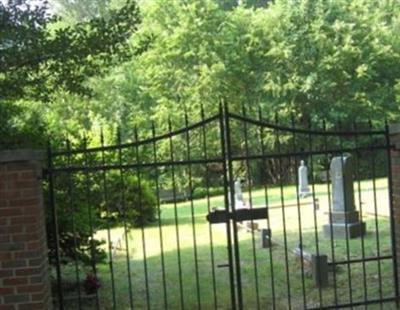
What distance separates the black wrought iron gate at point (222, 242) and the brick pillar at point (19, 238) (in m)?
0.44

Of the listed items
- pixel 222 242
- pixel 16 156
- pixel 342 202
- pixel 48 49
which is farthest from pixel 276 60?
pixel 16 156

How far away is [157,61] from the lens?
3212 cm

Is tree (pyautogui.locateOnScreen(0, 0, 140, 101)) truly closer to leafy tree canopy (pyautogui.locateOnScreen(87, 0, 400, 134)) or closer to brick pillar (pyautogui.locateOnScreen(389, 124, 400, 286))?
brick pillar (pyautogui.locateOnScreen(389, 124, 400, 286))

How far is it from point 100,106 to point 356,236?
24.2 m

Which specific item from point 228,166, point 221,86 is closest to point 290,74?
point 221,86

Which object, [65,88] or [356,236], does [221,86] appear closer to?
[356,236]

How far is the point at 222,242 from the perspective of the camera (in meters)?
12.7

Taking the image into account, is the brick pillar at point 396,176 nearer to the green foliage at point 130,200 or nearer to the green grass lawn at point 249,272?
the green grass lawn at point 249,272

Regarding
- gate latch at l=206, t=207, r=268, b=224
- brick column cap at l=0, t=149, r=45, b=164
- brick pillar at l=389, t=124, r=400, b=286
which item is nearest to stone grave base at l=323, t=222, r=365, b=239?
brick pillar at l=389, t=124, r=400, b=286

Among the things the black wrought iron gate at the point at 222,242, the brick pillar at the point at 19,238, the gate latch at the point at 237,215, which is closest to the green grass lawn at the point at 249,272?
the black wrought iron gate at the point at 222,242

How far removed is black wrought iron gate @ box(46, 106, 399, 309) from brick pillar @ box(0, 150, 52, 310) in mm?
443

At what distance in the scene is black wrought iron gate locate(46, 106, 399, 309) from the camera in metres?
5.64

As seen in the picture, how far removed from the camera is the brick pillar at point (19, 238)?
4734 millimetres

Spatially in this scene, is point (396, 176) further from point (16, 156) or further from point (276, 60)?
point (276, 60)
